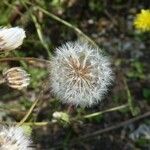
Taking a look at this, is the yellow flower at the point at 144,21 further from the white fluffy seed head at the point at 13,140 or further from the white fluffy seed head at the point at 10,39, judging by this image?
the white fluffy seed head at the point at 13,140

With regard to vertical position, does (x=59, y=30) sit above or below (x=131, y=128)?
above

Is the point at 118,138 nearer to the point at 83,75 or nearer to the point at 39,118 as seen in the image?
the point at 39,118

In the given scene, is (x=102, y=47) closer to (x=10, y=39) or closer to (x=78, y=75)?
(x=78, y=75)

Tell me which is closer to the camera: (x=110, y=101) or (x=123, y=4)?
(x=110, y=101)

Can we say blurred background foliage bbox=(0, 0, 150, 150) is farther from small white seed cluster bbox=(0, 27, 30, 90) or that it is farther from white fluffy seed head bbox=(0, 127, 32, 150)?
white fluffy seed head bbox=(0, 127, 32, 150)

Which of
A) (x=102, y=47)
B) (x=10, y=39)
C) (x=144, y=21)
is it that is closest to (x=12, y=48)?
(x=10, y=39)

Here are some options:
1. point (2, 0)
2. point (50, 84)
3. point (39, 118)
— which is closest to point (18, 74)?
point (50, 84)
